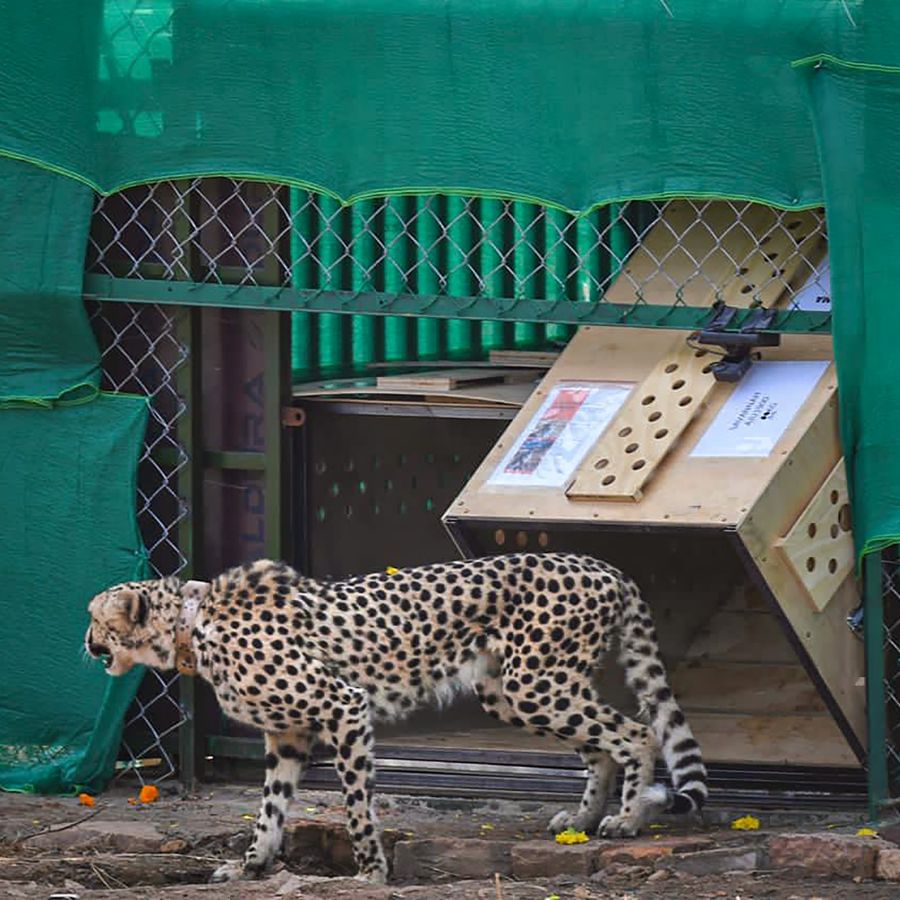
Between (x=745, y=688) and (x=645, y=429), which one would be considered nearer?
(x=645, y=429)

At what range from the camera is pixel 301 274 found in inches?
372

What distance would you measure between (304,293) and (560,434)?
1.08m

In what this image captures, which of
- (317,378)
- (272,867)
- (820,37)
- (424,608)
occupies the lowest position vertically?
(272,867)

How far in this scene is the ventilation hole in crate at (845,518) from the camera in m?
8.32

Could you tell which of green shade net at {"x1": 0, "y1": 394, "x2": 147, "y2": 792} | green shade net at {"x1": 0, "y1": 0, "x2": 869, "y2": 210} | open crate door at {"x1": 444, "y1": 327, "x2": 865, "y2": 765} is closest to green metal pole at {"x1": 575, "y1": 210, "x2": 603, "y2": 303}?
open crate door at {"x1": 444, "y1": 327, "x2": 865, "y2": 765}

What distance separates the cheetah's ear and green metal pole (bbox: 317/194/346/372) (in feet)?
4.43

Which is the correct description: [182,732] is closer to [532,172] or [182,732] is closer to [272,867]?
[272,867]

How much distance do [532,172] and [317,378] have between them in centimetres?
180

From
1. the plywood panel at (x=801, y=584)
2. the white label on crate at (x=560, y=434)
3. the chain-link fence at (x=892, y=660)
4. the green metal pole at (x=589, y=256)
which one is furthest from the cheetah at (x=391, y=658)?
the green metal pole at (x=589, y=256)

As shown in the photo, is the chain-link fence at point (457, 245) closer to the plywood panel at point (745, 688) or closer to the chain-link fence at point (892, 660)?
the chain-link fence at point (892, 660)

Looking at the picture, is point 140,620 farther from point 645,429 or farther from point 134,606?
point 645,429

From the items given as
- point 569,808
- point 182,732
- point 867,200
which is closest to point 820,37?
point 867,200

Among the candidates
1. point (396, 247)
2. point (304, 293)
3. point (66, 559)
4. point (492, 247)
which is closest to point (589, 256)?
point (492, 247)

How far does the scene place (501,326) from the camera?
9961mm
